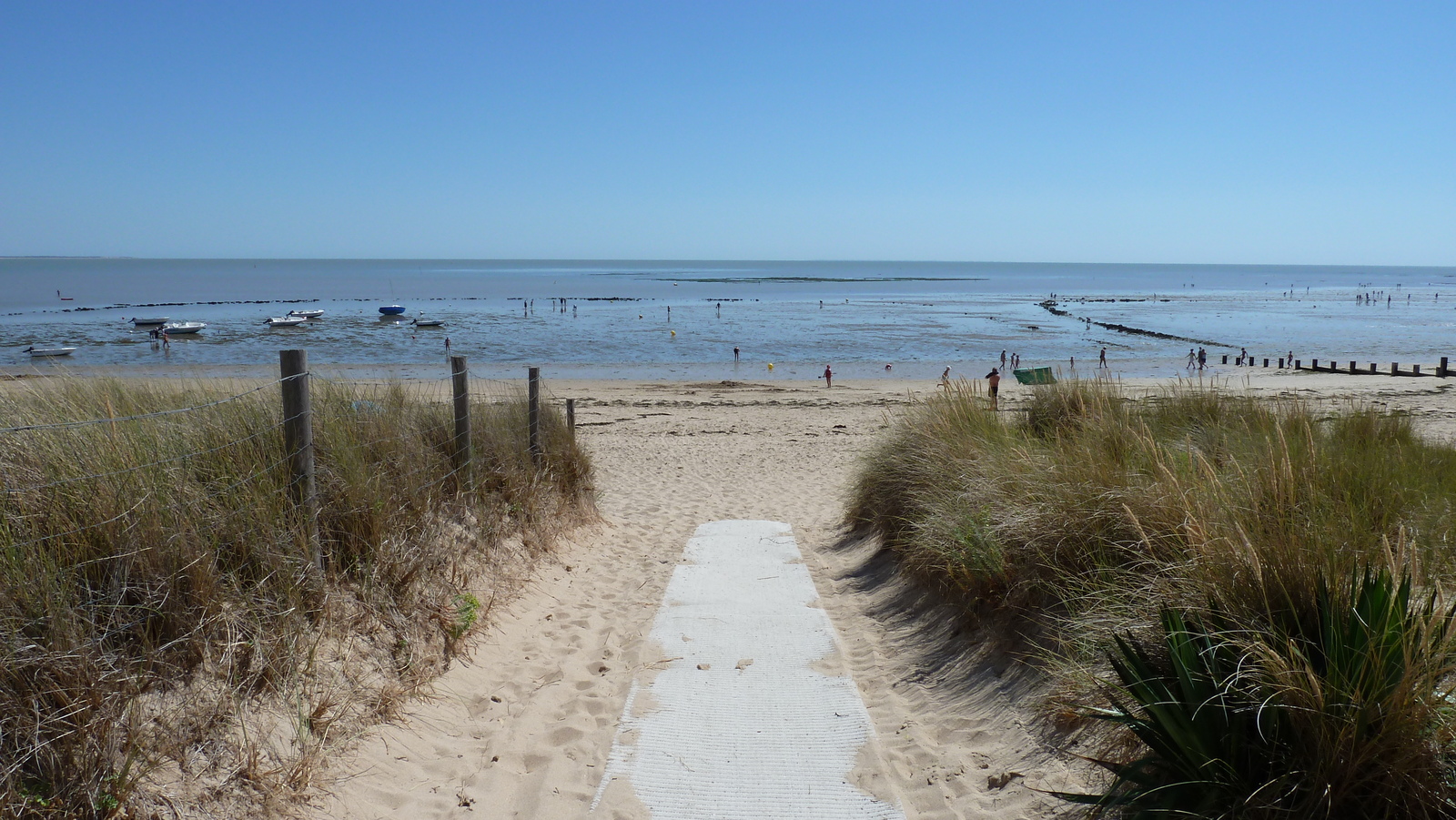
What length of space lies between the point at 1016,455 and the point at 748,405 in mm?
18287

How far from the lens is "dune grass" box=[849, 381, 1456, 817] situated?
2.61m

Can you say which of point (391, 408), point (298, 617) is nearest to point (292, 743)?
point (298, 617)

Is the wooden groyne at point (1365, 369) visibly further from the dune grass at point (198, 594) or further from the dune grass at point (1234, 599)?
the dune grass at point (198, 594)

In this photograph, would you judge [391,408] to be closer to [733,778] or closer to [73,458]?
[73,458]

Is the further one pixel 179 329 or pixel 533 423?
pixel 179 329

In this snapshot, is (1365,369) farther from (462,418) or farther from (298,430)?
(298,430)

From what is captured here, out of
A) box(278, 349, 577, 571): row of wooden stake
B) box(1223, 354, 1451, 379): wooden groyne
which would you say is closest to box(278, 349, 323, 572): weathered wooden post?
box(278, 349, 577, 571): row of wooden stake

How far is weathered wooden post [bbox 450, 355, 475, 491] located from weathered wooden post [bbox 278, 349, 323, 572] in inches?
79.6

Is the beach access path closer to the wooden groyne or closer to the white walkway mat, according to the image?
the white walkway mat

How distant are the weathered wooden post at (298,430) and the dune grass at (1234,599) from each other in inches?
155

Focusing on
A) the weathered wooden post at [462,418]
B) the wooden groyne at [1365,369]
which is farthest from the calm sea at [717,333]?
the weathered wooden post at [462,418]

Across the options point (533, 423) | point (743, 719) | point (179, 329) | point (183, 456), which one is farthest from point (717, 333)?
point (183, 456)

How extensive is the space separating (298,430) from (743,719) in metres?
2.90

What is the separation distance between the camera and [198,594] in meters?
3.57
